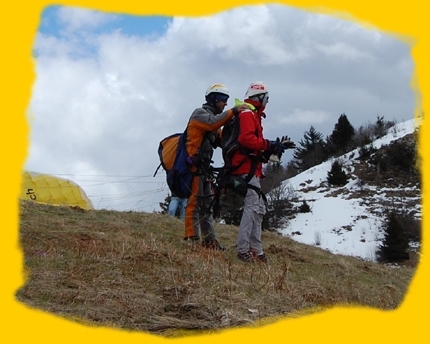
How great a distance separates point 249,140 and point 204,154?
0.84m

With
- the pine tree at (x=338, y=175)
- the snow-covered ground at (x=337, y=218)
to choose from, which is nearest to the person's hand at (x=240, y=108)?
the snow-covered ground at (x=337, y=218)

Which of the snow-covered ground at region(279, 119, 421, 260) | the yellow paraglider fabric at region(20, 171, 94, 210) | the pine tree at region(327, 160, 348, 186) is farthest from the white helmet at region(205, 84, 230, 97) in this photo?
the pine tree at region(327, 160, 348, 186)

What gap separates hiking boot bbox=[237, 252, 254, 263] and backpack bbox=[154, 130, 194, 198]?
1.06 m

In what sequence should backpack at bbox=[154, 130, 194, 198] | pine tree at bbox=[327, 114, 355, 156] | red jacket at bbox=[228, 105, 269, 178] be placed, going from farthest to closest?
pine tree at bbox=[327, 114, 355, 156] → backpack at bbox=[154, 130, 194, 198] → red jacket at bbox=[228, 105, 269, 178]

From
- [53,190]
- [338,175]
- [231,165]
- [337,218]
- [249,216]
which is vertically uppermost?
[338,175]

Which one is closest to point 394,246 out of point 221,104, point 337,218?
point 337,218

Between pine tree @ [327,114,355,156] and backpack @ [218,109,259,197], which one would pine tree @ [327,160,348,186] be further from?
backpack @ [218,109,259,197]

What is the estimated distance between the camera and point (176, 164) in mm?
6699

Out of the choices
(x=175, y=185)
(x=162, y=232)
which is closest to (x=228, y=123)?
(x=175, y=185)

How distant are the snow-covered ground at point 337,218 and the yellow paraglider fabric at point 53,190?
38.3 ft

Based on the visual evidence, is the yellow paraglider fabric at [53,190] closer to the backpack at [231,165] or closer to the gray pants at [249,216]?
the backpack at [231,165]

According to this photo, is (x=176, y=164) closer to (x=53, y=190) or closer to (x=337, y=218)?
(x=53, y=190)

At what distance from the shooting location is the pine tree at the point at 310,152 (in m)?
49.4

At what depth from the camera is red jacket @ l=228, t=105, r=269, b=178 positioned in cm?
604
